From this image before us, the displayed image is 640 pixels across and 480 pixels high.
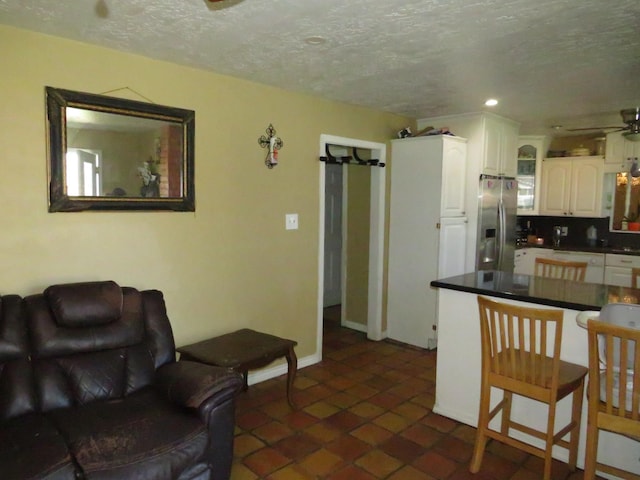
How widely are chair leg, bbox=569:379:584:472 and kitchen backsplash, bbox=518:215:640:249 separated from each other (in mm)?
3976

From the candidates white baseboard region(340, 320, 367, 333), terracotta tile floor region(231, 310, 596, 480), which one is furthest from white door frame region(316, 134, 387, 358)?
terracotta tile floor region(231, 310, 596, 480)

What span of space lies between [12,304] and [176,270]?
→ 0.98m

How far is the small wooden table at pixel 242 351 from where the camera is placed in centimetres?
274

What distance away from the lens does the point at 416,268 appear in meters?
4.43

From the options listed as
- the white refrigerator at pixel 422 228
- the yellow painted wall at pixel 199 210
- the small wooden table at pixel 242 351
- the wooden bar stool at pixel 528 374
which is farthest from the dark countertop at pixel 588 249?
the small wooden table at pixel 242 351

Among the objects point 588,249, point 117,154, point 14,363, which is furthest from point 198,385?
Result: point 588,249

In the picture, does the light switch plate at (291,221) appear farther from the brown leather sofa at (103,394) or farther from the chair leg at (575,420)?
the chair leg at (575,420)

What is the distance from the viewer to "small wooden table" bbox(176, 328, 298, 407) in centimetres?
274

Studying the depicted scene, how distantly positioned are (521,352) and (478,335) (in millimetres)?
627

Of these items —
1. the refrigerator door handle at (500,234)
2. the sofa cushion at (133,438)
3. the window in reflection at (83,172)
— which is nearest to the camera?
the sofa cushion at (133,438)

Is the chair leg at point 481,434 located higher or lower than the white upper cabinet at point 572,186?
lower

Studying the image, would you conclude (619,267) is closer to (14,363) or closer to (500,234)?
(500,234)

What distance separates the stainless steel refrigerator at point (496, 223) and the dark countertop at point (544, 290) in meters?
1.43

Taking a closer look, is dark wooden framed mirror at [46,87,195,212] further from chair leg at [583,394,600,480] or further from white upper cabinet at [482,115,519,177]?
white upper cabinet at [482,115,519,177]
